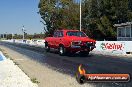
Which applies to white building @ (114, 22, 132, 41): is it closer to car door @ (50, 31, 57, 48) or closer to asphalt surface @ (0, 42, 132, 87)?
car door @ (50, 31, 57, 48)

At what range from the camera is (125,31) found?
57.4m

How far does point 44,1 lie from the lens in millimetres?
102938

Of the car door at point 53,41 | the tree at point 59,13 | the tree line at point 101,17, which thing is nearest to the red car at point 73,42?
the car door at point 53,41

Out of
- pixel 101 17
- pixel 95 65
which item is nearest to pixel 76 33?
pixel 95 65

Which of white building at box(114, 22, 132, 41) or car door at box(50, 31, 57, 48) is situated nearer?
car door at box(50, 31, 57, 48)

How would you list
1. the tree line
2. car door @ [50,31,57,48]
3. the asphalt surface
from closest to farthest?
the asphalt surface, car door @ [50,31,57,48], the tree line

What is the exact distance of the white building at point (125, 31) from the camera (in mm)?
55375

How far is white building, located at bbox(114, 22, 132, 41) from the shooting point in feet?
182

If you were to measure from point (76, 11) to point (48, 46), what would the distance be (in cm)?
5124

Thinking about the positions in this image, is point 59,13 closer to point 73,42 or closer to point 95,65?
point 73,42

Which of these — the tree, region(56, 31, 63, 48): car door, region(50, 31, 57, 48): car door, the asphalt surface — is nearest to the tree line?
the tree

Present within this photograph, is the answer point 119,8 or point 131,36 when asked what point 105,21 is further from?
point 131,36

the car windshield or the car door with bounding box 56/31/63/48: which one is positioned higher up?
the car windshield

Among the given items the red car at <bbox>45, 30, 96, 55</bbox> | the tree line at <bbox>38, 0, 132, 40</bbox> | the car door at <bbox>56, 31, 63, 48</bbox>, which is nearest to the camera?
the red car at <bbox>45, 30, 96, 55</bbox>
